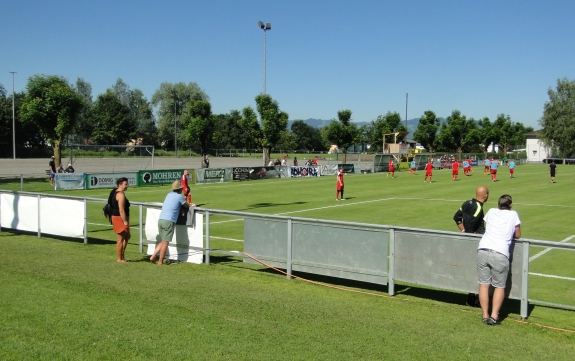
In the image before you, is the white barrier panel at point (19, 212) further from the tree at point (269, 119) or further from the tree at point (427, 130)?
the tree at point (427, 130)

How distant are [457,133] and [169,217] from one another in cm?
8502

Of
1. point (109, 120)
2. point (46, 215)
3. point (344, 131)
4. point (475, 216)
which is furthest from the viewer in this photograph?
point (109, 120)

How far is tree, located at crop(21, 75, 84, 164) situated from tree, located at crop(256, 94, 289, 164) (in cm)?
2135

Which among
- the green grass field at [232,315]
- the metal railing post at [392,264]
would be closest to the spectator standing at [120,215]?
the green grass field at [232,315]

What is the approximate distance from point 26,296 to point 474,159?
3230 inches

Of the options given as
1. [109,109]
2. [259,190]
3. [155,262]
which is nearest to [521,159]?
[109,109]

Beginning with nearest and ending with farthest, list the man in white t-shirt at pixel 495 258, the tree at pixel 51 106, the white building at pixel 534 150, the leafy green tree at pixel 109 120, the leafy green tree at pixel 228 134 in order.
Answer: the man in white t-shirt at pixel 495 258, the tree at pixel 51 106, the leafy green tree at pixel 109 120, the leafy green tree at pixel 228 134, the white building at pixel 534 150

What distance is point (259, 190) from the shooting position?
111 ft

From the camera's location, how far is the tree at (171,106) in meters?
96.8

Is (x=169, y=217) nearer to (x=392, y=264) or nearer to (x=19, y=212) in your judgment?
(x=392, y=264)

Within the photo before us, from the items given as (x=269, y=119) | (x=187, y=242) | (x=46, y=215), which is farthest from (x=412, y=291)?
(x=269, y=119)

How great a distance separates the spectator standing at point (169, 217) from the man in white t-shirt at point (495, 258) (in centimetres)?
571

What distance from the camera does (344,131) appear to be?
65.0 metres

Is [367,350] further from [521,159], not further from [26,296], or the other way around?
[521,159]
